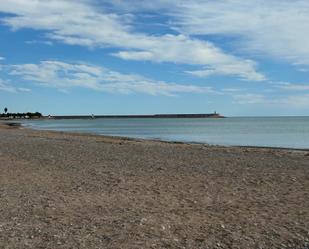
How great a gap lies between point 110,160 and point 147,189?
23.9ft

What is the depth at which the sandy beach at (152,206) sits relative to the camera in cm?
744

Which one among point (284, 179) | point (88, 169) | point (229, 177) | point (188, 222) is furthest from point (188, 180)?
point (188, 222)

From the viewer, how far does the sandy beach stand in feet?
24.4

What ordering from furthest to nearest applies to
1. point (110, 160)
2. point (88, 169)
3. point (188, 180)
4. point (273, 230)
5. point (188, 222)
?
point (110, 160), point (88, 169), point (188, 180), point (188, 222), point (273, 230)

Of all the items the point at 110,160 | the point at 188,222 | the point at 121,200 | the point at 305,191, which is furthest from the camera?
the point at 110,160

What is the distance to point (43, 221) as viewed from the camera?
8.44m

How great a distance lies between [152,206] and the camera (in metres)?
9.85

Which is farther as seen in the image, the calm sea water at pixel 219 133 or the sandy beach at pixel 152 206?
the calm sea water at pixel 219 133

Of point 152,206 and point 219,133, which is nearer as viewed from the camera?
point 152,206

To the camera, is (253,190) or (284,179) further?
(284,179)

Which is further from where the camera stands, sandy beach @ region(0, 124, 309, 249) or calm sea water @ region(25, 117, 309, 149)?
calm sea water @ region(25, 117, 309, 149)

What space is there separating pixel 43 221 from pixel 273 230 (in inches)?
153

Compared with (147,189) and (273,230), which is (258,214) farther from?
(147,189)

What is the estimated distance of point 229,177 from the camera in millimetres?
14391
